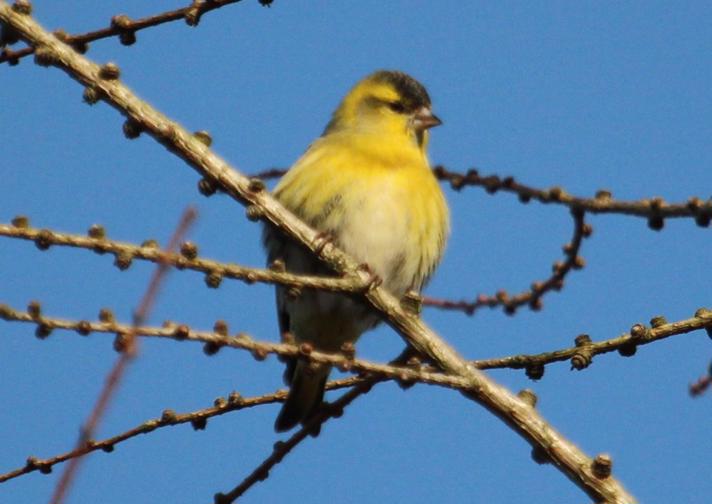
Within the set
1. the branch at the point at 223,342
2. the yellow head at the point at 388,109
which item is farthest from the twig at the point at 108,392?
the yellow head at the point at 388,109

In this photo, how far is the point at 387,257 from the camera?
4.50 meters

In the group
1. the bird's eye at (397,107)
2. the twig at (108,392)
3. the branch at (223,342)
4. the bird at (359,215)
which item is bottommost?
the twig at (108,392)

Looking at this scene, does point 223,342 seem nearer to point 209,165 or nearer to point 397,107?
point 209,165

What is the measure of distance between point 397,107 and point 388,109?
0.05 m

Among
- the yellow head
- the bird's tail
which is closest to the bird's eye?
the yellow head

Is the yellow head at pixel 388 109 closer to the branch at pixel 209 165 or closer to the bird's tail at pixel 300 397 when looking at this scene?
the bird's tail at pixel 300 397

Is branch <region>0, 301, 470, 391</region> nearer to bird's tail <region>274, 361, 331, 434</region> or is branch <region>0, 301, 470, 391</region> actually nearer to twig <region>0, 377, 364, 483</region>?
twig <region>0, 377, 364, 483</region>

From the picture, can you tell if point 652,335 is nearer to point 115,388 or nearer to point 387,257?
point 115,388

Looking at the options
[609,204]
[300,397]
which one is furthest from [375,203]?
[609,204]

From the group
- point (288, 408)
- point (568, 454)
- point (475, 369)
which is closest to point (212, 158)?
point (475, 369)

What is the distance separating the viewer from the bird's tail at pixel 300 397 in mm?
4156

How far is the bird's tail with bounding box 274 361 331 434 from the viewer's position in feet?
13.6

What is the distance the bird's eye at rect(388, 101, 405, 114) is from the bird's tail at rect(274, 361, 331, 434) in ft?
4.46

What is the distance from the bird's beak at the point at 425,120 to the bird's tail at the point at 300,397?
1.29m
